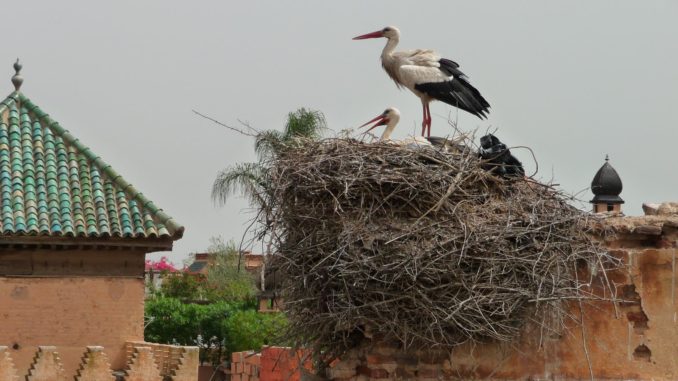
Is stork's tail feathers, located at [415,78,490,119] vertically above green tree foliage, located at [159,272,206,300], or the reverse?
green tree foliage, located at [159,272,206,300]

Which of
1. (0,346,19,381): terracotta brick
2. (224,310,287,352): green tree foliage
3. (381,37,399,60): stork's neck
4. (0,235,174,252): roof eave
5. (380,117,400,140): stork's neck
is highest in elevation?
(381,37,399,60): stork's neck

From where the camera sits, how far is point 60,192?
17688mm

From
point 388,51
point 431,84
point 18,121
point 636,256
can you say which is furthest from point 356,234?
point 18,121

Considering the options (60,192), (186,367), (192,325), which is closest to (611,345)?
(186,367)

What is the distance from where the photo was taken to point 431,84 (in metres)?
11.3

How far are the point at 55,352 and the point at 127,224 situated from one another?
1689mm

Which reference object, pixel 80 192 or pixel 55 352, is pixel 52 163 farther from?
pixel 55 352

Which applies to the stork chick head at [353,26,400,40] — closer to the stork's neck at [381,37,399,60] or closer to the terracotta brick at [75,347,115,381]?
the stork's neck at [381,37,399,60]

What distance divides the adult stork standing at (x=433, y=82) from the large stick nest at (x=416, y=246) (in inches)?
70.1

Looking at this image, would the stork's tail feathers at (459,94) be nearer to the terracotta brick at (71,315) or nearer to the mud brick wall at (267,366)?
the mud brick wall at (267,366)

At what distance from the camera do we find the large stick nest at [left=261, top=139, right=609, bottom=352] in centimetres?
877

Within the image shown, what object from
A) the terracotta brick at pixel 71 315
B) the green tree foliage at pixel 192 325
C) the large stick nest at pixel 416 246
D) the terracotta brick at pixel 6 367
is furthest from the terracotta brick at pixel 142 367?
the green tree foliage at pixel 192 325

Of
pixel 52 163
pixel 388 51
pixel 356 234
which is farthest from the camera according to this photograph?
pixel 52 163

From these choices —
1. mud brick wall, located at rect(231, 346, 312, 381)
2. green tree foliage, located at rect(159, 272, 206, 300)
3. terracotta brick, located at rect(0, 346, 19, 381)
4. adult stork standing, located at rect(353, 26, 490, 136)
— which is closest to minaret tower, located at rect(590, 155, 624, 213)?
mud brick wall, located at rect(231, 346, 312, 381)
